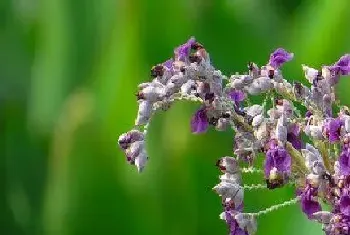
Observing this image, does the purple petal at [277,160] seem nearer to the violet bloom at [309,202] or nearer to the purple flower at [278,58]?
the violet bloom at [309,202]

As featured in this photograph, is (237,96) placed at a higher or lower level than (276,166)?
higher

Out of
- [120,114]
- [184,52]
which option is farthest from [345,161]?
[120,114]

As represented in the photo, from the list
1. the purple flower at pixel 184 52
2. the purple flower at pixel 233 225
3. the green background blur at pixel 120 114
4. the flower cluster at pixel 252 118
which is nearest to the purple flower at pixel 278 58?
the flower cluster at pixel 252 118

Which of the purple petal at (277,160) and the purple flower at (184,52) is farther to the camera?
the purple flower at (184,52)

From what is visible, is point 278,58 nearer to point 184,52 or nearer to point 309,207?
point 184,52

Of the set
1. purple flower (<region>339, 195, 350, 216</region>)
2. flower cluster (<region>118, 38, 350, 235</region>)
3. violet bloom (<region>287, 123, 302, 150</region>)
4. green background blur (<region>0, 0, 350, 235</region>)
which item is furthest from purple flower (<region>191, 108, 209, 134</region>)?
green background blur (<region>0, 0, 350, 235</region>)
